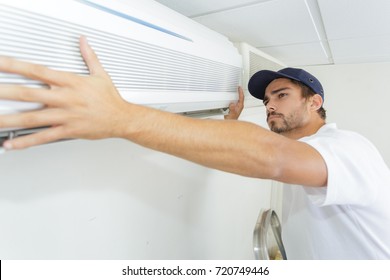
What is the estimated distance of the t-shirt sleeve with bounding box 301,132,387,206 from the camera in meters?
0.68

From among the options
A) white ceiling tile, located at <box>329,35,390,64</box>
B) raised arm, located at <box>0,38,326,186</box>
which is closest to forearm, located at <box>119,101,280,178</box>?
raised arm, located at <box>0,38,326,186</box>

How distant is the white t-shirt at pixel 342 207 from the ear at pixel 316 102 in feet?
0.87

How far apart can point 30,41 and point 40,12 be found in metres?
0.06

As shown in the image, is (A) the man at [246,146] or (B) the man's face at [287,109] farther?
(B) the man's face at [287,109]

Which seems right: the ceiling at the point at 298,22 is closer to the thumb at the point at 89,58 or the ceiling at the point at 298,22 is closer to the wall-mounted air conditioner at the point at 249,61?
the wall-mounted air conditioner at the point at 249,61

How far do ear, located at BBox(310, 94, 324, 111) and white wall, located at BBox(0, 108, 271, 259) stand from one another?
2.24 feet

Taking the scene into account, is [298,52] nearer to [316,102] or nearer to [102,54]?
[316,102]

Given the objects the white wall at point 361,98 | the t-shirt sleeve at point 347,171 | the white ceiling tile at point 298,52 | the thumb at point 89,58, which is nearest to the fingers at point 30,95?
the thumb at point 89,58

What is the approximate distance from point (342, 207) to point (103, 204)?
3.03 ft

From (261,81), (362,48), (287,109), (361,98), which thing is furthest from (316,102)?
(361,98)

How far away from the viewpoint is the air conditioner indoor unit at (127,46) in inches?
17.0

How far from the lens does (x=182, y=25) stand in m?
0.85
